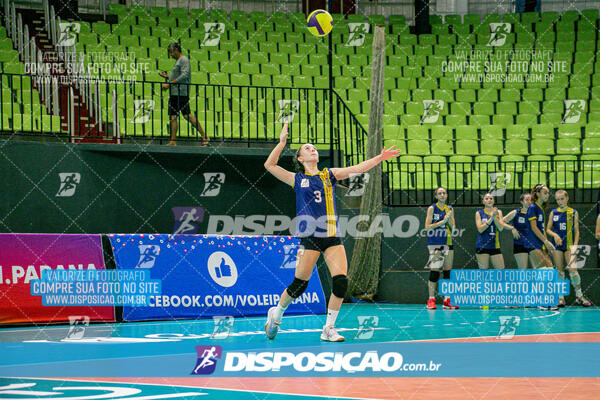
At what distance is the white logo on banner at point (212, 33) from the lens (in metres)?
21.1

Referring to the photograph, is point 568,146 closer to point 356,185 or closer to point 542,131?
point 542,131

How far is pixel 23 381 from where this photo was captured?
19.4 feet

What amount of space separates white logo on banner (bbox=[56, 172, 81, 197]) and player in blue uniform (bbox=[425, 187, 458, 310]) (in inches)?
247

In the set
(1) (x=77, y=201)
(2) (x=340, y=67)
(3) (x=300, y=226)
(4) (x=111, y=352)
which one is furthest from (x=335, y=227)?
(2) (x=340, y=67)

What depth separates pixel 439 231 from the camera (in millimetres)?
14883

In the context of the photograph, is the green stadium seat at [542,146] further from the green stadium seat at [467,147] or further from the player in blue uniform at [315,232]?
the player in blue uniform at [315,232]

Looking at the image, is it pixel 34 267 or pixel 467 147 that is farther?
pixel 467 147

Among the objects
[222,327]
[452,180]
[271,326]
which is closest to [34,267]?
[222,327]

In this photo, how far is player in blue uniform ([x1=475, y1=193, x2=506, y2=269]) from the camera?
1495 centimetres

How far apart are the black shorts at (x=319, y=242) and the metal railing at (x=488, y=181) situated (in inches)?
307

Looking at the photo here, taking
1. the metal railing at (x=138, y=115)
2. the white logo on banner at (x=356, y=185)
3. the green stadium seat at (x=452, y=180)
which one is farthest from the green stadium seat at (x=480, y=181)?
the white logo on banner at (x=356, y=185)

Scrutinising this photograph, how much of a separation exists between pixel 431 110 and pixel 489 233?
211 inches

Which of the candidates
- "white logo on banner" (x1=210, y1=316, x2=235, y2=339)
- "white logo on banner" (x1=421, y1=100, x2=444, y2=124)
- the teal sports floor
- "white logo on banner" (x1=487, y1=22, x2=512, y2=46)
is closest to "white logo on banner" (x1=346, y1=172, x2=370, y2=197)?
the teal sports floor

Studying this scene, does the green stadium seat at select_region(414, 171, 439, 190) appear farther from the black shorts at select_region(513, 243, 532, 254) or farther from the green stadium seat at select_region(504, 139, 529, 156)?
the black shorts at select_region(513, 243, 532, 254)
